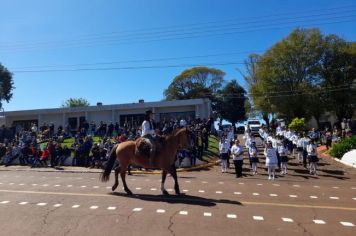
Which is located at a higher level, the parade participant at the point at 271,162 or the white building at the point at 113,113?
the white building at the point at 113,113

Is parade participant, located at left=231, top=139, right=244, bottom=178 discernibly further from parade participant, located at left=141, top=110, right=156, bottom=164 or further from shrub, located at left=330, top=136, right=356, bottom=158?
shrub, located at left=330, top=136, right=356, bottom=158

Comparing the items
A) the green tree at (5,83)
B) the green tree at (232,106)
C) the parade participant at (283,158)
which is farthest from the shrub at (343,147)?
the green tree at (5,83)

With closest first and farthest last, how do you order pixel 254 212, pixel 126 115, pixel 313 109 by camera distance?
pixel 254 212, pixel 126 115, pixel 313 109

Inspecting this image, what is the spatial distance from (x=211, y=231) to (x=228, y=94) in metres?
64.5

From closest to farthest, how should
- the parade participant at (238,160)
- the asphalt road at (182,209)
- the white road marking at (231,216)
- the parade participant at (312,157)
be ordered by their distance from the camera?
the asphalt road at (182,209)
the white road marking at (231,216)
the parade participant at (238,160)
the parade participant at (312,157)

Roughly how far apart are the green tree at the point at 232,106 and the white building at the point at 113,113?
92.6ft

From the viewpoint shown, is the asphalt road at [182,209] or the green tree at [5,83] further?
the green tree at [5,83]

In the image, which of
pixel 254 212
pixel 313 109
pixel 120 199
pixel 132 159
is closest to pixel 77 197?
pixel 120 199

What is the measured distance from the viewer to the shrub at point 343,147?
23719 mm

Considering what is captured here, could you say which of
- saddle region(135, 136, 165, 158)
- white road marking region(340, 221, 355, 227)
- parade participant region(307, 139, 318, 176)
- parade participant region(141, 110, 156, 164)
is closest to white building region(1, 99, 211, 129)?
parade participant region(307, 139, 318, 176)

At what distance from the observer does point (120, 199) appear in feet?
38.5

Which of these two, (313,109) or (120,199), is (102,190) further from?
(313,109)

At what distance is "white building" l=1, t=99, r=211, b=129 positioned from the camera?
1580 inches

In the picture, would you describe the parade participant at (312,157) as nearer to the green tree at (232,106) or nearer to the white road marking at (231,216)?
the white road marking at (231,216)
